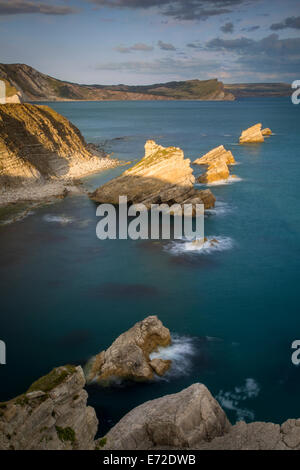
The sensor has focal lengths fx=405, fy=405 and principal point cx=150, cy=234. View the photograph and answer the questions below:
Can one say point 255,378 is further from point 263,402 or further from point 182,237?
point 182,237

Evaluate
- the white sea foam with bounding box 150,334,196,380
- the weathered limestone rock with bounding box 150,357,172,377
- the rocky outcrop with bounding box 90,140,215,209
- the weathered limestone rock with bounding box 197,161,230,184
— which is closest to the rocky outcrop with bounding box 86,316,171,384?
the weathered limestone rock with bounding box 150,357,172,377

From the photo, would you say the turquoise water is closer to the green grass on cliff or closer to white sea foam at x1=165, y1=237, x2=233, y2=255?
white sea foam at x1=165, y1=237, x2=233, y2=255

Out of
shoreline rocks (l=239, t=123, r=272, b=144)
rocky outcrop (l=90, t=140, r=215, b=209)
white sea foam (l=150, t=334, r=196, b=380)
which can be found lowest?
white sea foam (l=150, t=334, r=196, b=380)

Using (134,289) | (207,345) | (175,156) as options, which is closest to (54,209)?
(175,156)

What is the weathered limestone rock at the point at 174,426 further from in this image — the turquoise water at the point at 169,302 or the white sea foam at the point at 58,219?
the white sea foam at the point at 58,219

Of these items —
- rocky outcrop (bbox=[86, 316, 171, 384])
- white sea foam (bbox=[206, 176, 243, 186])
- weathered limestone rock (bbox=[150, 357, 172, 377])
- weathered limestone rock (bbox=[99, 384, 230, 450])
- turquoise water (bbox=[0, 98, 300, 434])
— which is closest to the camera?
weathered limestone rock (bbox=[99, 384, 230, 450])

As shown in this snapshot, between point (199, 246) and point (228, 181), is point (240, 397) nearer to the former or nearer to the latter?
point (199, 246)
